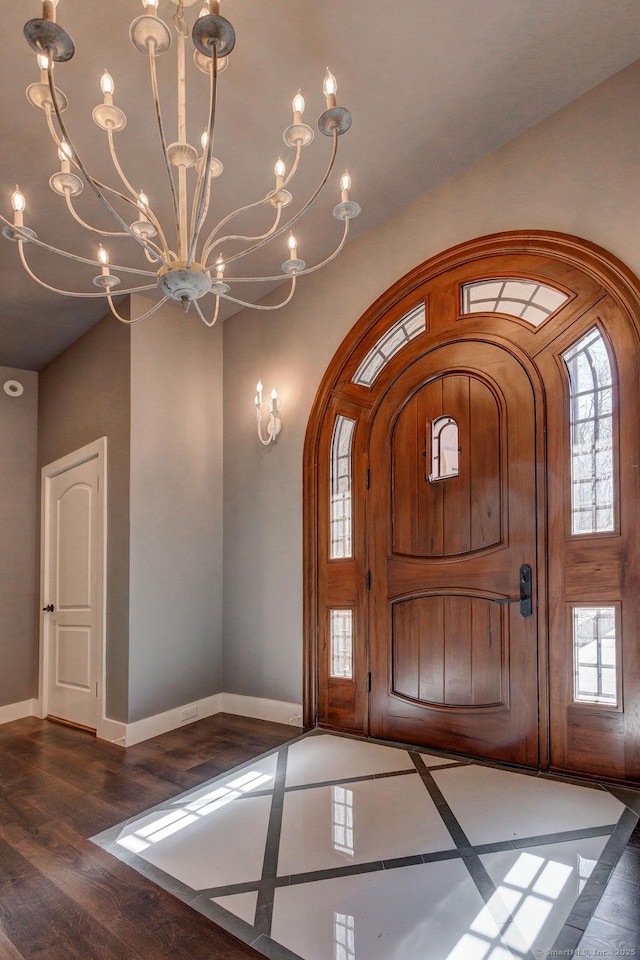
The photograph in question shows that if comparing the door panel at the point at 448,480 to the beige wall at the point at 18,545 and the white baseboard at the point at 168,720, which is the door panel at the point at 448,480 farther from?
the beige wall at the point at 18,545

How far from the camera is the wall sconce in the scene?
12.5 ft

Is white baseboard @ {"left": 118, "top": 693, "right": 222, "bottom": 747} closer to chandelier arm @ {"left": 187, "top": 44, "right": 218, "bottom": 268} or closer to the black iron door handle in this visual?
the black iron door handle

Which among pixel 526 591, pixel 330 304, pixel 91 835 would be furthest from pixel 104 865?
pixel 330 304

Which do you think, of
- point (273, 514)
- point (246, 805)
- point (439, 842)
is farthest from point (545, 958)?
A: point (273, 514)

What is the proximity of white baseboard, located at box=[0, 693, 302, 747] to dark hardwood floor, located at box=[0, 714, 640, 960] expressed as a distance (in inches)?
3.5

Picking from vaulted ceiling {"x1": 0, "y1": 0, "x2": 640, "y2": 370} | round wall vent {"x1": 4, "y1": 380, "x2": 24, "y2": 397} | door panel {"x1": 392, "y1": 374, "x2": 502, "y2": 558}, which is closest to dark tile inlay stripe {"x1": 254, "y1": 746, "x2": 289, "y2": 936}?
door panel {"x1": 392, "y1": 374, "x2": 502, "y2": 558}

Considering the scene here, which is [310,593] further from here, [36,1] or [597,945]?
[36,1]

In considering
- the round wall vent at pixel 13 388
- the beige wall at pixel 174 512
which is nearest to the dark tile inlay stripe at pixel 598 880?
the beige wall at pixel 174 512

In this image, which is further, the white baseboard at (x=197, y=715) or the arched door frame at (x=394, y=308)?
the white baseboard at (x=197, y=715)

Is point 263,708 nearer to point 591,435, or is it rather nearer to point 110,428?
point 110,428

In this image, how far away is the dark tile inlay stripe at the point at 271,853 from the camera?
165cm

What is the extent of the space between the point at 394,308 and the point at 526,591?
177 centimetres

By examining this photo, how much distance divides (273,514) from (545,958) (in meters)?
2.76

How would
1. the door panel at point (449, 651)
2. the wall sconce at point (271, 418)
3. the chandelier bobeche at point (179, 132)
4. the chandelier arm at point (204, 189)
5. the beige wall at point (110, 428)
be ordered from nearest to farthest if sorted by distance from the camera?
the chandelier bobeche at point (179, 132) < the chandelier arm at point (204, 189) < the door panel at point (449, 651) < the beige wall at point (110, 428) < the wall sconce at point (271, 418)
